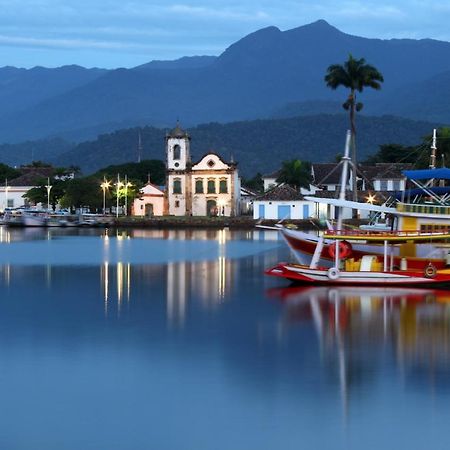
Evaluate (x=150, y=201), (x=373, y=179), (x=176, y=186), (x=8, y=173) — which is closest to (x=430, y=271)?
(x=176, y=186)

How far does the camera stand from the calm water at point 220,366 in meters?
20.1

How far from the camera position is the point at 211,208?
12012 centimetres

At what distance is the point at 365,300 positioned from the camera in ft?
126

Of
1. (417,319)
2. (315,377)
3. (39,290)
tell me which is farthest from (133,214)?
(315,377)

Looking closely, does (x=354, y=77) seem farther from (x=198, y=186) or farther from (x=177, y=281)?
(x=177, y=281)

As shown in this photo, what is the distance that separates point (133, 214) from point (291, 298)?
289 ft

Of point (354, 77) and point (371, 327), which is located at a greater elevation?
point (354, 77)

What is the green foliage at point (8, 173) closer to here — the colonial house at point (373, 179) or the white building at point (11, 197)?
the white building at point (11, 197)

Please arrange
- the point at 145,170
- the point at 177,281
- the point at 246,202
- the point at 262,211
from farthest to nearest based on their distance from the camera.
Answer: the point at 145,170, the point at 246,202, the point at 262,211, the point at 177,281

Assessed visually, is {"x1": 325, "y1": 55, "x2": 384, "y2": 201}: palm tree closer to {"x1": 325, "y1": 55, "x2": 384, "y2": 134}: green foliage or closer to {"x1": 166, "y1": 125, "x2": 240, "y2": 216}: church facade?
{"x1": 325, "y1": 55, "x2": 384, "y2": 134}: green foliage

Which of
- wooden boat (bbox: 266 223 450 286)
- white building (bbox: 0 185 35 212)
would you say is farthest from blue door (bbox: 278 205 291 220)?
wooden boat (bbox: 266 223 450 286)

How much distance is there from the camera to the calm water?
20.1 m

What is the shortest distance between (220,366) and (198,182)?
306ft

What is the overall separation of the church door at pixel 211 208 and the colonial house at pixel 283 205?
29.3 ft
